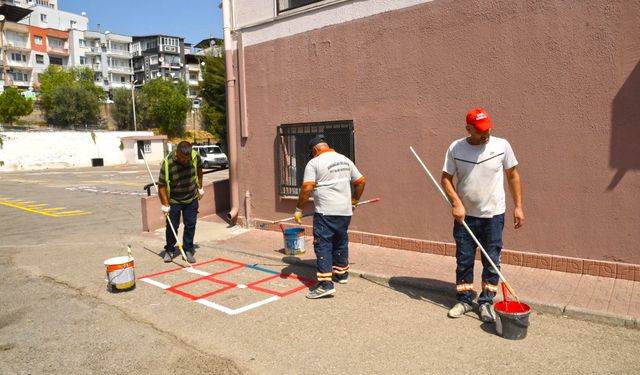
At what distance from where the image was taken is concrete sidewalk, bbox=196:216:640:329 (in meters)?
4.53

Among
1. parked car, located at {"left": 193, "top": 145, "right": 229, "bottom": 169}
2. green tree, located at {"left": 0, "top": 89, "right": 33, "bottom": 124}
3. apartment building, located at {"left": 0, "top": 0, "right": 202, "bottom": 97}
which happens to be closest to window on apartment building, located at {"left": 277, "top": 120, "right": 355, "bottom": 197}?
parked car, located at {"left": 193, "top": 145, "right": 229, "bottom": 169}

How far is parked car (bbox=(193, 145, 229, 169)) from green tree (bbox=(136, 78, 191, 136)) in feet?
93.3

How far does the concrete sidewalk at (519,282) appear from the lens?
4531 mm

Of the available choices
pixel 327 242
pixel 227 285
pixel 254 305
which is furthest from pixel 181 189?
pixel 327 242

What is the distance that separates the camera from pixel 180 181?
707cm

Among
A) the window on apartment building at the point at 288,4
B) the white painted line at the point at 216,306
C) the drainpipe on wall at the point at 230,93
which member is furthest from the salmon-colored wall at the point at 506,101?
the white painted line at the point at 216,306

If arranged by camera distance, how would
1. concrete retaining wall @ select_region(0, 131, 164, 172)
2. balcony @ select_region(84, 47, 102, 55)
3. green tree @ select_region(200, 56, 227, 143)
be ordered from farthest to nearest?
balcony @ select_region(84, 47, 102, 55)
concrete retaining wall @ select_region(0, 131, 164, 172)
green tree @ select_region(200, 56, 227, 143)

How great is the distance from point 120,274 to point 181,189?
1.74m

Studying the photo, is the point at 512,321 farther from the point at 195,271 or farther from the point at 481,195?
the point at 195,271

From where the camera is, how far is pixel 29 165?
39.9 metres

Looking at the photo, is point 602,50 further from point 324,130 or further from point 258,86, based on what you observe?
point 258,86

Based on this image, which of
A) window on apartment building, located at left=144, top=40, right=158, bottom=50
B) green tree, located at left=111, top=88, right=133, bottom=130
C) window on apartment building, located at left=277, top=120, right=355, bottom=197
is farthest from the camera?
window on apartment building, located at left=144, top=40, right=158, bottom=50

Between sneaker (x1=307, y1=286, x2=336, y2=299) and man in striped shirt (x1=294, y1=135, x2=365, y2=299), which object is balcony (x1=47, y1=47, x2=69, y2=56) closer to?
man in striped shirt (x1=294, y1=135, x2=365, y2=299)

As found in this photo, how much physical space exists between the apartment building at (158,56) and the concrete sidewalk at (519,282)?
78.4 meters
